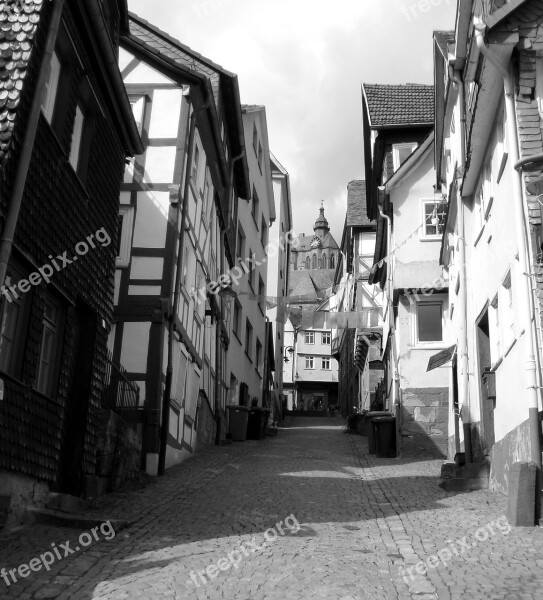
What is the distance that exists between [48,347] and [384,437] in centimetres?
1001

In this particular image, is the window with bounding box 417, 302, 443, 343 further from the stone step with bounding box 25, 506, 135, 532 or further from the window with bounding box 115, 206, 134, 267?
the stone step with bounding box 25, 506, 135, 532

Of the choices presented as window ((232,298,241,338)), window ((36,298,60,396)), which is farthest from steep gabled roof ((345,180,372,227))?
window ((36,298,60,396))

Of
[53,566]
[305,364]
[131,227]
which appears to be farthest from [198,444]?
[305,364]

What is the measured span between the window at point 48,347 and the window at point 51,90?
215cm

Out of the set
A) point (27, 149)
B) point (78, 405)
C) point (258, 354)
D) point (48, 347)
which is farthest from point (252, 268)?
point (27, 149)

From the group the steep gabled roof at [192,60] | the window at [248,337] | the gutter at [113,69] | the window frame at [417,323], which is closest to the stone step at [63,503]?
the gutter at [113,69]

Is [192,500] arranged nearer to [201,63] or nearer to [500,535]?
[500,535]

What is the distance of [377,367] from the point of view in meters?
28.2

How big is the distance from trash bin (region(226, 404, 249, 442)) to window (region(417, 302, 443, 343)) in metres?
5.42

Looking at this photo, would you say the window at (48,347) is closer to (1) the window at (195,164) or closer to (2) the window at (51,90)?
(2) the window at (51,90)

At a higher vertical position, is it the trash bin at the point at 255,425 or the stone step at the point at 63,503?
the trash bin at the point at 255,425

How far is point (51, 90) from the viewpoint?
893 centimetres

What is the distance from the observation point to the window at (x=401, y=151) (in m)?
22.0

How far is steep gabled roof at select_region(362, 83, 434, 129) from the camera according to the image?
21938 millimetres
